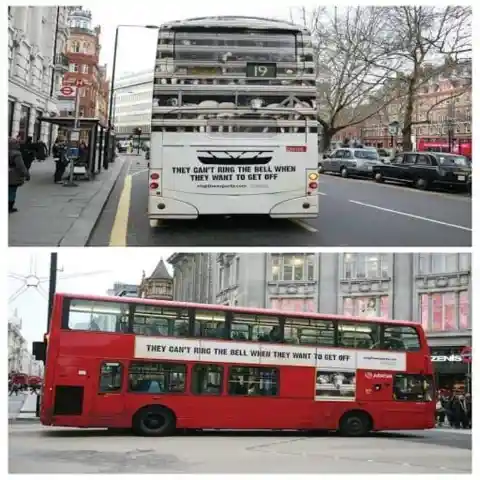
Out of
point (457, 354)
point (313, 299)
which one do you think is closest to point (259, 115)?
point (313, 299)

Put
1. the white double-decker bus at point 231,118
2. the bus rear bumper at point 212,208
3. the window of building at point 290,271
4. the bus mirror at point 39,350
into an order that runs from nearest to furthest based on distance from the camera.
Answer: the white double-decker bus at point 231,118
the bus rear bumper at point 212,208
the bus mirror at point 39,350
the window of building at point 290,271

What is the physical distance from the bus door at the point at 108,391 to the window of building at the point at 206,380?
1.10 meters

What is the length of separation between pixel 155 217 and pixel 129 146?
12.5m

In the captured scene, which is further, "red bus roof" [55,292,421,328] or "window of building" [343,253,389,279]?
"window of building" [343,253,389,279]

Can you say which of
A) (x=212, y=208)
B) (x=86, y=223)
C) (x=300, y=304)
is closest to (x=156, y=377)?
(x=86, y=223)

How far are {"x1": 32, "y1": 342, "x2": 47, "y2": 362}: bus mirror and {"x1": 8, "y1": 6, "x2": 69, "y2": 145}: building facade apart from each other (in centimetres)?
525

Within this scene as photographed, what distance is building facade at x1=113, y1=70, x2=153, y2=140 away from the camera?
11.7m

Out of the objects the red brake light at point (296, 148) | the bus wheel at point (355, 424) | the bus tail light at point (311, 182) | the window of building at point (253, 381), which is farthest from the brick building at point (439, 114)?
the window of building at point (253, 381)

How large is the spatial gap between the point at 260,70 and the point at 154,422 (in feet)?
18.0

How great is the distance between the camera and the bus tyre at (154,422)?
1129 cm

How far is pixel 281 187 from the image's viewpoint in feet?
33.8

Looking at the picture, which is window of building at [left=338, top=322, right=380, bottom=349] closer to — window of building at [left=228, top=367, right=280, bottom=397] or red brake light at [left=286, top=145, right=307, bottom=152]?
window of building at [left=228, top=367, right=280, bottom=397]

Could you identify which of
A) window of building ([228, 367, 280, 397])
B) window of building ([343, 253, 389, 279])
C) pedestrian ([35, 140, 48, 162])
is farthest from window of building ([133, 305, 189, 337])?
pedestrian ([35, 140, 48, 162])

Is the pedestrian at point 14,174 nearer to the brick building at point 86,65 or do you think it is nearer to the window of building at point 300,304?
the brick building at point 86,65
